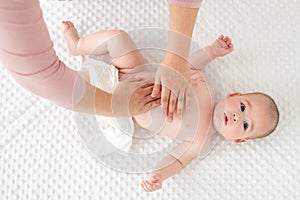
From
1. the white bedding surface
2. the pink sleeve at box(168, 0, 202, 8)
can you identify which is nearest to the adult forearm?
the pink sleeve at box(168, 0, 202, 8)

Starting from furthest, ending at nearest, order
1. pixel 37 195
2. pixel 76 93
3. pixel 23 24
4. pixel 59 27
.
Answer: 1. pixel 59 27
2. pixel 37 195
3. pixel 76 93
4. pixel 23 24

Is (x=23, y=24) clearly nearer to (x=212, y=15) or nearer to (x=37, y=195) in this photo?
(x=37, y=195)

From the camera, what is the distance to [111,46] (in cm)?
100

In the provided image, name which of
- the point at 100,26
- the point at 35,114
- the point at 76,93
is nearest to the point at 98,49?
the point at 100,26

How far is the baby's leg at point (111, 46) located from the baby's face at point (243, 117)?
23cm

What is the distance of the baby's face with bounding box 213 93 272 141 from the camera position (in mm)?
943

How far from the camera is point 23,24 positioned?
1.65 feet

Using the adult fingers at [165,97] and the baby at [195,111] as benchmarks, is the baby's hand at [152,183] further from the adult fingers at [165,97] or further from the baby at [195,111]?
the adult fingers at [165,97]

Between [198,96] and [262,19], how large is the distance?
282 millimetres

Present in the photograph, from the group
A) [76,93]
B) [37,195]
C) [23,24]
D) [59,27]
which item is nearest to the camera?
[23,24]

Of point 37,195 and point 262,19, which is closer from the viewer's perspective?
point 37,195

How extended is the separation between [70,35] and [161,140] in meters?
0.33

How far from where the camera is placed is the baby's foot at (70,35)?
3.34 ft

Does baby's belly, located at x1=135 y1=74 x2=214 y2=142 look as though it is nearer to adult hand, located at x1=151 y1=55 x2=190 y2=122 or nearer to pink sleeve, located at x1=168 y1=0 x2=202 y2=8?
adult hand, located at x1=151 y1=55 x2=190 y2=122
